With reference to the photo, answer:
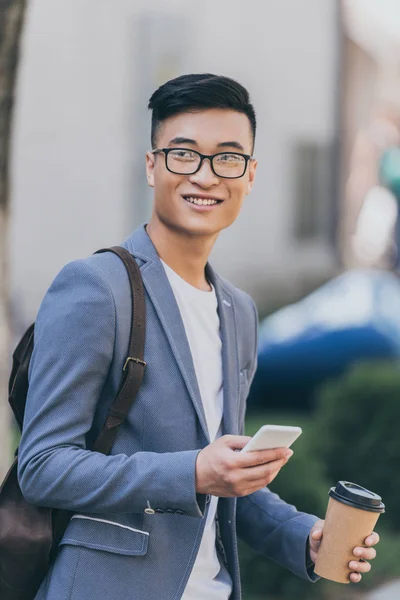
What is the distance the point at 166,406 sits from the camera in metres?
2.21

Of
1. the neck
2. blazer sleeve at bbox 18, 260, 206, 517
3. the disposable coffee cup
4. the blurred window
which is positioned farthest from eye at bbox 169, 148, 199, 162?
the blurred window

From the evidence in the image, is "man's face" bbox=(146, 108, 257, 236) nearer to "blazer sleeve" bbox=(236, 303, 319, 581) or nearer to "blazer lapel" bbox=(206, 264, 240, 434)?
"blazer lapel" bbox=(206, 264, 240, 434)


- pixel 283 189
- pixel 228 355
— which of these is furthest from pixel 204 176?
pixel 283 189

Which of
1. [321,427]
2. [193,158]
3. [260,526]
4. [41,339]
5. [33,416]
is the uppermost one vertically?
[193,158]

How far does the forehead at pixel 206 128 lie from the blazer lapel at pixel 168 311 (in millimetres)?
244

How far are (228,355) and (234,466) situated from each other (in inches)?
19.9

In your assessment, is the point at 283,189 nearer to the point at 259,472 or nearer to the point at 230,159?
the point at 230,159

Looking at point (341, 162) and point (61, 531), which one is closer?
point (61, 531)

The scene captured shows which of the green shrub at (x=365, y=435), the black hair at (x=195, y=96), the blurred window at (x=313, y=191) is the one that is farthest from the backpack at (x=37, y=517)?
the blurred window at (x=313, y=191)

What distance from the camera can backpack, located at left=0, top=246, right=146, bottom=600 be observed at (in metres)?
2.17

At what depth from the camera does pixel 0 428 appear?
13.6ft

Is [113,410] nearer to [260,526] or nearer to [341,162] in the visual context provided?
[260,526]

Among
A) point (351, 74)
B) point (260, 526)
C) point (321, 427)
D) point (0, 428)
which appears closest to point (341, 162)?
point (351, 74)

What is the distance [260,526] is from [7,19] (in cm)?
217
